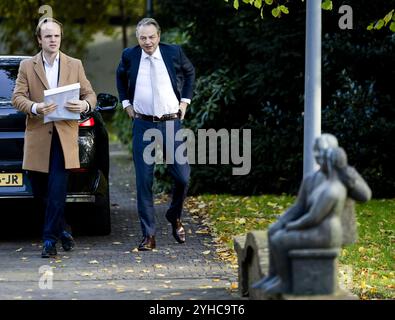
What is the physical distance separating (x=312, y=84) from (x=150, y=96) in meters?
1.97

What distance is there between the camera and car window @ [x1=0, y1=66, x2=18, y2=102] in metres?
10.3

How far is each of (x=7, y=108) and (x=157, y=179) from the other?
485 centimetres

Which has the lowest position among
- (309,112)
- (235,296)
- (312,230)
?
(235,296)

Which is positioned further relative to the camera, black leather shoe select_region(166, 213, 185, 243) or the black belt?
black leather shoe select_region(166, 213, 185, 243)

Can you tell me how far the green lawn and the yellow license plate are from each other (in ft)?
6.19

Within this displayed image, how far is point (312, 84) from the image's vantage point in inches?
320

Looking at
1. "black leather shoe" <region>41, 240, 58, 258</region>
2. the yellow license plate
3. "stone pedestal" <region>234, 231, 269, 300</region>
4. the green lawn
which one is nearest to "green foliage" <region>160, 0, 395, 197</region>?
the green lawn

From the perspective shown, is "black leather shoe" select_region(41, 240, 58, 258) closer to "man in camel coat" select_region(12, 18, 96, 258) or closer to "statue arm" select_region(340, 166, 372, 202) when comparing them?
"man in camel coat" select_region(12, 18, 96, 258)

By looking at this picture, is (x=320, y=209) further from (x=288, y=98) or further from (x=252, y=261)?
(x=288, y=98)

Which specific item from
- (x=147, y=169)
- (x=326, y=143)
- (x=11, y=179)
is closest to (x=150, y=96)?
(x=147, y=169)

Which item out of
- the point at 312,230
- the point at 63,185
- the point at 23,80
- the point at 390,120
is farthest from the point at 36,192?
the point at 390,120

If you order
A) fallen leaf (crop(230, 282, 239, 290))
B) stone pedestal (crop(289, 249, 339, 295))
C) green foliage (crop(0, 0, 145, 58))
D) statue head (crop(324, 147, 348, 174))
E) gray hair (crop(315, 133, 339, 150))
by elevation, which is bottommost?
fallen leaf (crop(230, 282, 239, 290))
